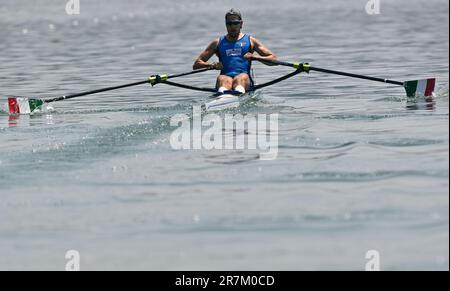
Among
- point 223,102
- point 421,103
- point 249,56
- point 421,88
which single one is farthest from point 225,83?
point 421,88

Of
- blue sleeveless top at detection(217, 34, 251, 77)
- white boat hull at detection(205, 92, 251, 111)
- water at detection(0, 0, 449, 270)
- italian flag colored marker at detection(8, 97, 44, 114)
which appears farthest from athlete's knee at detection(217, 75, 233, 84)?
italian flag colored marker at detection(8, 97, 44, 114)

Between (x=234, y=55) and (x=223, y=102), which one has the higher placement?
(x=234, y=55)

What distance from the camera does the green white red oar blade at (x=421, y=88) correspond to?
19969mm

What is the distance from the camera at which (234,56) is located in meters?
20.3

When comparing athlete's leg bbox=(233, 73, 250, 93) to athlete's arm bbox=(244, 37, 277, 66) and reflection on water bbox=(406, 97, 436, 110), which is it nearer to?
athlete's arm bbox=(244, 37, 277, 66)

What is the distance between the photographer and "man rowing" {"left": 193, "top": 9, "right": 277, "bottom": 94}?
65.4 feet

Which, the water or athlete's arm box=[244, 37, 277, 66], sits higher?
athlete's arm box=[244, 37, 277, 66]

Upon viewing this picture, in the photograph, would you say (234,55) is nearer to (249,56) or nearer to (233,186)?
(249,56)

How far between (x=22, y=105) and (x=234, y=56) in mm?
4963

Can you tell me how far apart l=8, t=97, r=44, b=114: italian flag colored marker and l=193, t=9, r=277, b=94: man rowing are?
384 centimetres

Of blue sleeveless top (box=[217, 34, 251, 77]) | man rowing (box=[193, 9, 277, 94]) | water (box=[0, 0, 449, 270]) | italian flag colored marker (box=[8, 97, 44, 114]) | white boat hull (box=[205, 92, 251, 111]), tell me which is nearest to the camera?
water (box=[0, 0, 449, 270])

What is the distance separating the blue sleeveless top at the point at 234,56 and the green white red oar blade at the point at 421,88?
3569 mm

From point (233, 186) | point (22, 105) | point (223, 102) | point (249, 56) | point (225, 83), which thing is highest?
point (249, 56)

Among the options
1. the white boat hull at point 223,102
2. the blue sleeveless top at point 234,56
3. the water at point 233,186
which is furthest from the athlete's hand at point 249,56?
the white boat hull at point 223,102
